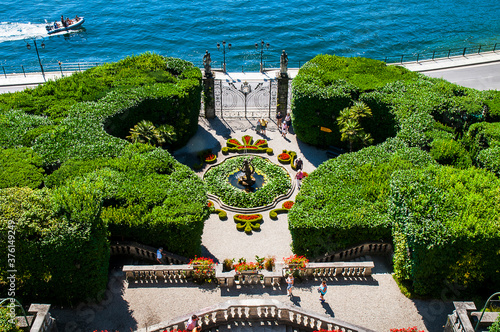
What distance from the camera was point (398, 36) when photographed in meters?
77.2

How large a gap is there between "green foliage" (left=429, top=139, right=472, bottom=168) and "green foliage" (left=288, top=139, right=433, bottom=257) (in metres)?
1.15

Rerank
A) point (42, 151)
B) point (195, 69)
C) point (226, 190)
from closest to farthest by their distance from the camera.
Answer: point (42, 151) < point (226, 190) < point (195, 69)

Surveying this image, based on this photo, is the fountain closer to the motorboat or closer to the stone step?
the stone step

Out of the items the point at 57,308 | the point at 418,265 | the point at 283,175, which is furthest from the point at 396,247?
the point at 57,308

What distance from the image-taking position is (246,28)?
79062 mm

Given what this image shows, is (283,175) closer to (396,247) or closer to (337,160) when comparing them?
(337,160)

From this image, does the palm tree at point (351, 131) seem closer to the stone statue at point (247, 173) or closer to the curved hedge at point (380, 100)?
the curved hedge at point (380, 100)

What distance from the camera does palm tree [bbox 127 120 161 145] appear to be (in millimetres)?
33500

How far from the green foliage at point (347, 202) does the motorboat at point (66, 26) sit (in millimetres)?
67370

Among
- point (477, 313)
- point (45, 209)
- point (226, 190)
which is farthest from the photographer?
point (226, 190)

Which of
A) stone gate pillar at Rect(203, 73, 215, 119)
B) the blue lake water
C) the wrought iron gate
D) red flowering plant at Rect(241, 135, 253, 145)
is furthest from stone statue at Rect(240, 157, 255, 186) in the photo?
the blue lake water

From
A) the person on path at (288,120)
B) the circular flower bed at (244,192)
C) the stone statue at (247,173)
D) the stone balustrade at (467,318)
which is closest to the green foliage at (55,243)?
the circular flower bed at (244,192)

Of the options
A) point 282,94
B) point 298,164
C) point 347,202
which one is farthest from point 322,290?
point 282,94

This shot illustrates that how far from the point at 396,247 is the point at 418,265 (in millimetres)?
2234
